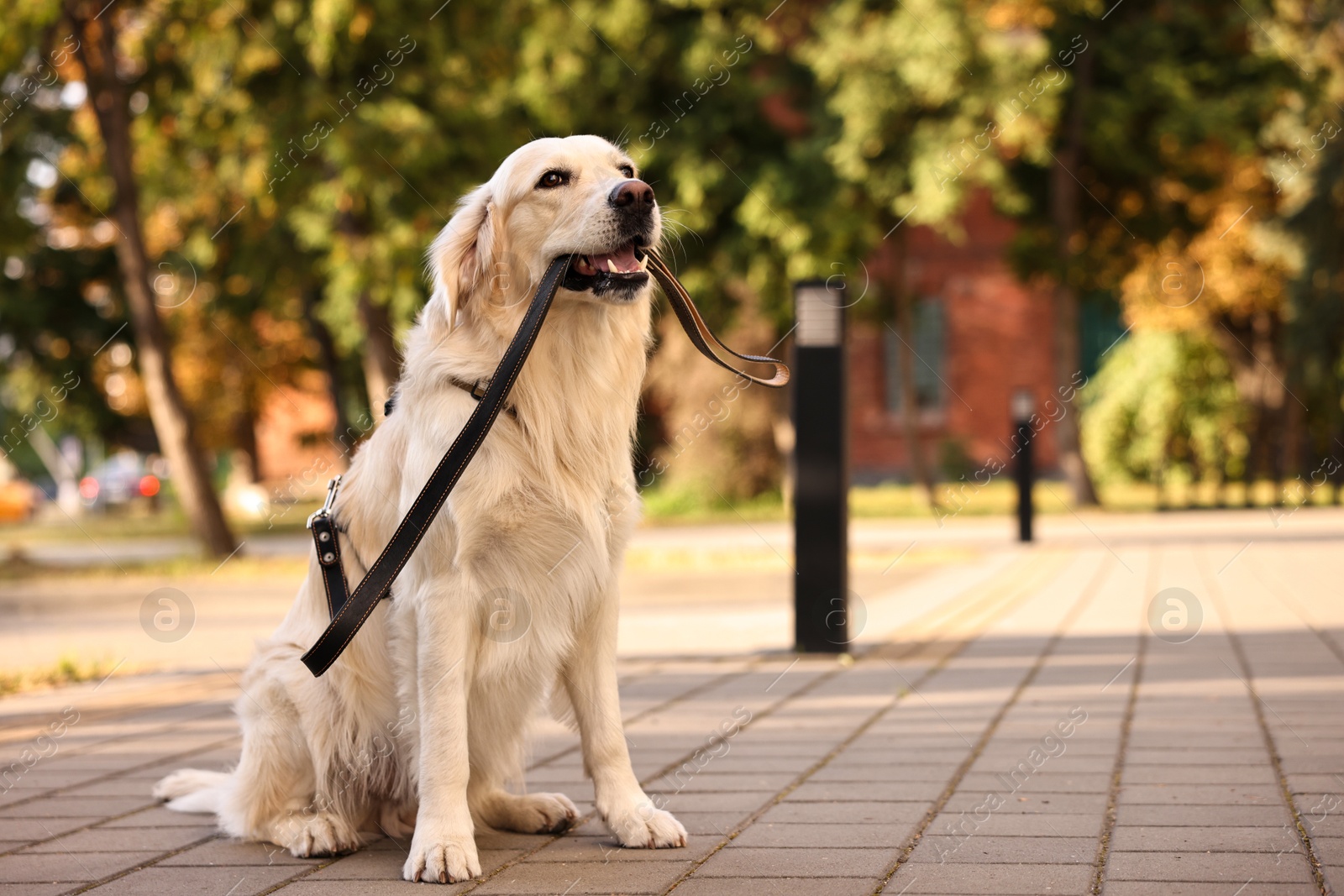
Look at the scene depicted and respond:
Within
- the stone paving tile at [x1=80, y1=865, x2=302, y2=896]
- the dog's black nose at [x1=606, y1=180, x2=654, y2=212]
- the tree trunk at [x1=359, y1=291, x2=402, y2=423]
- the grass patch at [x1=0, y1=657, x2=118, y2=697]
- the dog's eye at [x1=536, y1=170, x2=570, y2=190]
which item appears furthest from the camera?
the tree trunk at [x1=359, y1=291, x2=402, y2=423]

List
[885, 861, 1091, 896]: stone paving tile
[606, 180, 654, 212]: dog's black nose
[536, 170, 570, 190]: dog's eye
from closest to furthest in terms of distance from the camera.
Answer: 1. [885, 861, 1091, 896]: stone paving tile
2. [606, 180, 654, 212]: dog's black nose
3. [536, 170, 570, 190]: dog's eye

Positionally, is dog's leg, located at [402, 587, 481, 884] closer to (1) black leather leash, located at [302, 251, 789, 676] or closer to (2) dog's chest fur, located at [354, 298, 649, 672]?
(2) dog's chest fur, located at [354, 298, 649, 672]

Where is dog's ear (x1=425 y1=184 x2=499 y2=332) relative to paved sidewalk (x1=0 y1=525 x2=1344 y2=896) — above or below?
above

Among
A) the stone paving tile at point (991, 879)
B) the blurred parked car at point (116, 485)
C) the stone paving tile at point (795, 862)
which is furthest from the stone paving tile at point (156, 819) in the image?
the blurred parked car at point (116, 485)

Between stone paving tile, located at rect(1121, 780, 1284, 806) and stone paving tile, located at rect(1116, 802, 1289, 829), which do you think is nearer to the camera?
stone paving tile, located at rect(1116, 802, 1289, 829)

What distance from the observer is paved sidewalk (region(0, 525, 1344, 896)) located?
3.59 m

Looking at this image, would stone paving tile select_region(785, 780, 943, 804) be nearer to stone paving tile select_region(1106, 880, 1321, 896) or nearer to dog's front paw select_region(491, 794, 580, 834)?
dog's front paw select_region(491, 794, 580, 834)

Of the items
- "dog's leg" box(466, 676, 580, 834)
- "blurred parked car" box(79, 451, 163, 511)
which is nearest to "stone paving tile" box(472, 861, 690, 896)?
"dog's leg" box(466, 676, 580, 834)

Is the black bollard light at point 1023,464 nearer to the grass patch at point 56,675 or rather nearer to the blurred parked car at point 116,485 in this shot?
the grass patch at point 56,675

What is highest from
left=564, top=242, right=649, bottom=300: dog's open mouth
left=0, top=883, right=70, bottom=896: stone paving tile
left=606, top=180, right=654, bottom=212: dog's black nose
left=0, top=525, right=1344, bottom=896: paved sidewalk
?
left=606, top=180, right=654, bottom=212: dog's black nose

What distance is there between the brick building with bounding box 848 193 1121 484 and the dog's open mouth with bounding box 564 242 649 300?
2996 centimetres

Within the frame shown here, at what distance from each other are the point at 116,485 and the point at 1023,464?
38.2m

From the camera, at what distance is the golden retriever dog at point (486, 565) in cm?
367

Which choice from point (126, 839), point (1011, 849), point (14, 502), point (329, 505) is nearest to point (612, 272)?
point (329, 505)
